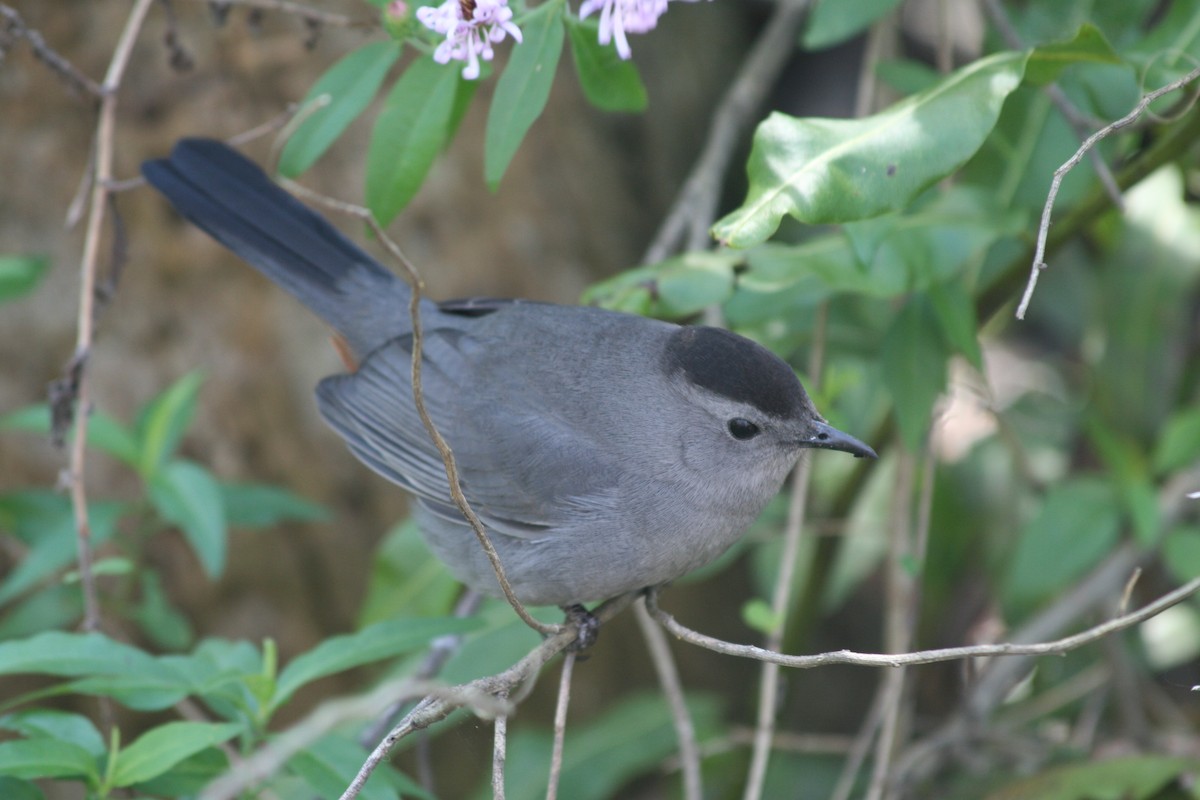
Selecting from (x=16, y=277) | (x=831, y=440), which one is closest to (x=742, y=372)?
(x=831, y=440)

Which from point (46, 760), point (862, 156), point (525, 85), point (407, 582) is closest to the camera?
point (46, 760)

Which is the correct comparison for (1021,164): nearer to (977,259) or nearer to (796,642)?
(977,259)

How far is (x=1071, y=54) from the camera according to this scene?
8.36 ft

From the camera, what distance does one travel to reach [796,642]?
12.4 ft

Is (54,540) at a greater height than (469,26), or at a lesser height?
lesser

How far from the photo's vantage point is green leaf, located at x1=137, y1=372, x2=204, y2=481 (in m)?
3.39

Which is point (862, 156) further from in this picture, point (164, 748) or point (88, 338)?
point (88, 338)

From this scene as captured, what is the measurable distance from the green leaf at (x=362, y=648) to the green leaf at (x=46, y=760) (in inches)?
15.0

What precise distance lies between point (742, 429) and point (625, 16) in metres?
1.03

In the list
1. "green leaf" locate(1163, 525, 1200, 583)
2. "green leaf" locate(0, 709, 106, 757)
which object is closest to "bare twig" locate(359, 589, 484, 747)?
"green leaf" locate(0, 709, 106, 757)

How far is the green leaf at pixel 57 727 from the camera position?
2.35m

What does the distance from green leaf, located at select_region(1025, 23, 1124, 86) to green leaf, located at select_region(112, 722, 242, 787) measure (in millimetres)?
2191

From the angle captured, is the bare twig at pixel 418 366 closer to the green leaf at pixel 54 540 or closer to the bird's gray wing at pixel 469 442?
the bird's gray wing at pixel 469 442

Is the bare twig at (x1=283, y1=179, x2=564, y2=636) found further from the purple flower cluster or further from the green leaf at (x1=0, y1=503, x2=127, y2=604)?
the green leaf at (x1=0, y1=503, x2=127, y2=604)
